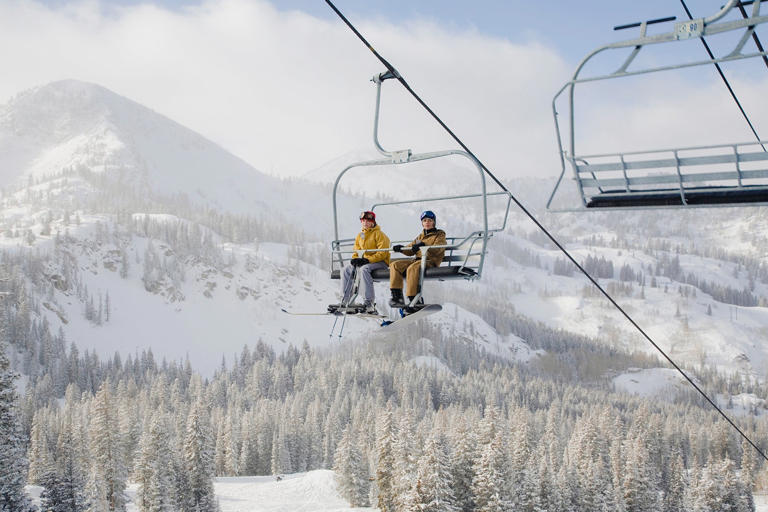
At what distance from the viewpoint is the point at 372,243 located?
11.6 metres

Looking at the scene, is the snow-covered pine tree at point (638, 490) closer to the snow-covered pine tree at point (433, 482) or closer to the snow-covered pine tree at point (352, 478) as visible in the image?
the snow-covered pine tree at point (433, 482)

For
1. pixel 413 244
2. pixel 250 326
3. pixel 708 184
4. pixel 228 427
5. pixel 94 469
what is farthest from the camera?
pixel 250 326

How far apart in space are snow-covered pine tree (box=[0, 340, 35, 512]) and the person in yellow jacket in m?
17.2

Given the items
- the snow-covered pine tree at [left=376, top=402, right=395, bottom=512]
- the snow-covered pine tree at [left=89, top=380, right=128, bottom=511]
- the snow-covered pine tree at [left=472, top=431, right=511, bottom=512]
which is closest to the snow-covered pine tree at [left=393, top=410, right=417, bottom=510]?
the snow-covered pine tree at [left=376, top=402, right=395, bottom=512]

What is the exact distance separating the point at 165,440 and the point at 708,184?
3557 cm

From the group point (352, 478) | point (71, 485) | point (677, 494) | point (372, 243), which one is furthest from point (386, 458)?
point (372, 243)

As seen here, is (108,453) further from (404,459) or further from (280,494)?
(280,494)

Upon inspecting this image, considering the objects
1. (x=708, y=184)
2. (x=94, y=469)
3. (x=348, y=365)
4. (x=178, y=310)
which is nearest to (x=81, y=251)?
(x=178, y=310)

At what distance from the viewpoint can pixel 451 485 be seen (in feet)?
119

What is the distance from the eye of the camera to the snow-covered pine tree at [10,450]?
23.0 metres

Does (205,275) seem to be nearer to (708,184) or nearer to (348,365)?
(348,365)

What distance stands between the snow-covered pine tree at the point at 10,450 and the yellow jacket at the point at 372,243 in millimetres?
17496

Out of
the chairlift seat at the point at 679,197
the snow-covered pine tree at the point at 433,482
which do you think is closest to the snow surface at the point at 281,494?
the snow-covered pine tree at the point at 433,482

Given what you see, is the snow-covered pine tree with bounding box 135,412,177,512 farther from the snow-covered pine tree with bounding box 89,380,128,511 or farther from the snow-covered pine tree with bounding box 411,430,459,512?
the snow-covered pine tree with bounding box 411,430,459,512
